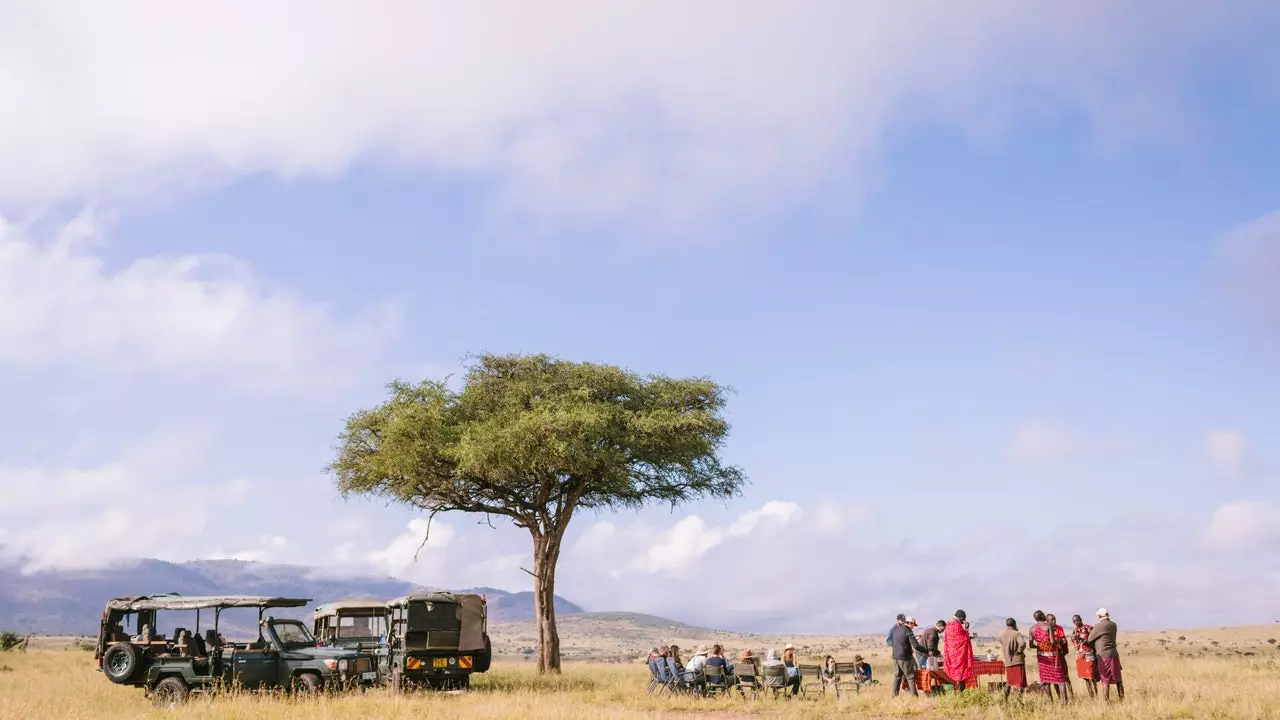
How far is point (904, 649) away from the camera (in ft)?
80.4

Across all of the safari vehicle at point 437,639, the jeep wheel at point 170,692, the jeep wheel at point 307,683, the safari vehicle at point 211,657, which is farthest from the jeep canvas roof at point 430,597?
the jeep wheel at point 170,692

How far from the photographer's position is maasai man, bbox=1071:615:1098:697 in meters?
22.7

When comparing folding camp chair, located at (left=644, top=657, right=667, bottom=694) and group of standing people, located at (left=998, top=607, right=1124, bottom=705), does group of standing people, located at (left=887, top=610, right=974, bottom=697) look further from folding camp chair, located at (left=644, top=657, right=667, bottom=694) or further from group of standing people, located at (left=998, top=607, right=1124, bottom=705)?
folding camp chair, located at (left=644, top=657, right=667, bottom=694)

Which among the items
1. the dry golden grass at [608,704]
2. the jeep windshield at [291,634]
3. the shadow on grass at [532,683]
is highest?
the jeep windshield at [291,634]

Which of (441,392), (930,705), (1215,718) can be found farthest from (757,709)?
(441,392)

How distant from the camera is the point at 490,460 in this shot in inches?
1399

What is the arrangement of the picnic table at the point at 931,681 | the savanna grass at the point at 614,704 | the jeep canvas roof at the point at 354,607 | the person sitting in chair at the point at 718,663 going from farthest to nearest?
the jeep canvas roof at the point at 354,607 → the person sitting in chair at the point at 718,663 → the picnic table at the point at 931,681 → the savanna grass at the point at 614,704

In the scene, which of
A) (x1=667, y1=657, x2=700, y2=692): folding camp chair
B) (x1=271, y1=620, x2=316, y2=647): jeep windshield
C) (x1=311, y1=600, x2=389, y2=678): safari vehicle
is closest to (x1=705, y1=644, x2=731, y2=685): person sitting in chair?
(x1=667, y1=657, x2=700, y2=692): folding camp chair

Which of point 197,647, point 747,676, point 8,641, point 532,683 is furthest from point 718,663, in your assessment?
point 8,641

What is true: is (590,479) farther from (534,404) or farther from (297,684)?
(297,684)

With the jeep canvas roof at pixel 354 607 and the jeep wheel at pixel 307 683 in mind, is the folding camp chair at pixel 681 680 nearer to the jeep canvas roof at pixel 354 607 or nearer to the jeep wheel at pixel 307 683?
the jeep wheel at pixel 307 683

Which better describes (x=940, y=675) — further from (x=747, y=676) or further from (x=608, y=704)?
(x=608, y=704)

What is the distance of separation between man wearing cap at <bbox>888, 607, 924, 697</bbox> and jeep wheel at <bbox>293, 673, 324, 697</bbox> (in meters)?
14.0

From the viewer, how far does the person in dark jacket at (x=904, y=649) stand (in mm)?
24422
